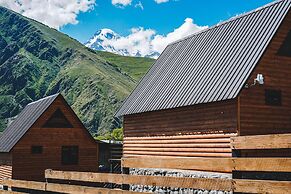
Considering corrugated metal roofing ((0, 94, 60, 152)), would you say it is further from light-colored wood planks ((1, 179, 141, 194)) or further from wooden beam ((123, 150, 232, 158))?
light-colored wood planks ((1, 179, 141, 194))

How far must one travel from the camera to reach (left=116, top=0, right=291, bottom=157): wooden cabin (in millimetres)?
19703

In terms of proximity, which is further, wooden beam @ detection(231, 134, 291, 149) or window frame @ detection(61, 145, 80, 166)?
window frame @ detection(61, 145, 80, 166)

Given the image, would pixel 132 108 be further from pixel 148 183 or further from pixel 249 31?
pixel 148 183

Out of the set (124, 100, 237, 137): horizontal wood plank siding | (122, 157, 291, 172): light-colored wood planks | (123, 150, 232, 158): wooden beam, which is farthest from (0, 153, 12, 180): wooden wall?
(122, 157, 291, 172): light-colored wood planks

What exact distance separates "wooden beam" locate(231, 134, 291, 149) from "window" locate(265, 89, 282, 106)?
1353 centimetres

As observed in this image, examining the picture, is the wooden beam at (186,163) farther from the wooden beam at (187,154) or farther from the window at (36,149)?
the window at (36,149)

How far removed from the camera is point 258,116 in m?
19.8

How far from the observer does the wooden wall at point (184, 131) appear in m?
20.1

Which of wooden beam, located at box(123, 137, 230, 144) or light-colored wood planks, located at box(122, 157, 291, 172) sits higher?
wooden beam, located at box(123, 137, 230, 144)

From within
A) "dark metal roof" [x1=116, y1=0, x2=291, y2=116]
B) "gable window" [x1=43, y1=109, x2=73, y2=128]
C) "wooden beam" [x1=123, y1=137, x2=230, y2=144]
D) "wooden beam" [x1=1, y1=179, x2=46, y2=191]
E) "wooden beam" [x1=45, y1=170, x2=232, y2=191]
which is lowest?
"wooden beam" [x1=1, y1=179, x2=46, y2=191]

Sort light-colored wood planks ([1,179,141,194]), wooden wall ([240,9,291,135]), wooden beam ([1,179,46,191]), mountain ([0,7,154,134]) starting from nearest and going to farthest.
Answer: light-colored wood planks ([1,179,141,194])
wooden beam ([1,179,46,191])
wooden wall ([240,9,291,135])
mountain ([0,7,154,134])

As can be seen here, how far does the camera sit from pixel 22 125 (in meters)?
32.6

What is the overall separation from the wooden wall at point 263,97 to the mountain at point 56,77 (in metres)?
108

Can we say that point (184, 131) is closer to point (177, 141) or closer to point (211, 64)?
point (177, 141)
